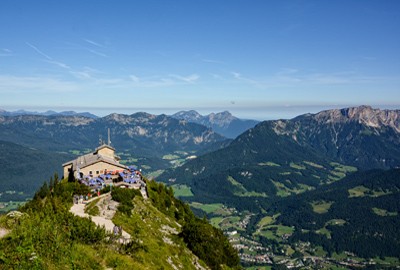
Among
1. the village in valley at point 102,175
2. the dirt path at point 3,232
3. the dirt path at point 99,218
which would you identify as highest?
the dirt path at point 3,232

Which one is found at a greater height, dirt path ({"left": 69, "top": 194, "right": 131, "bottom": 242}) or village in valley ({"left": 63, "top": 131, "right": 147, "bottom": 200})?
village in valley ({"left": 63, "top": 131, "right": 147, "bottom": 200})

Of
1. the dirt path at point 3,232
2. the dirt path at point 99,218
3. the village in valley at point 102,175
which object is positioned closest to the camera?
the dirt path at point 3,232

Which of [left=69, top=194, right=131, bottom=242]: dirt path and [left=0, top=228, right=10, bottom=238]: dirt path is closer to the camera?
[left=0, top=228, right=10, bottom=238]: dirt path

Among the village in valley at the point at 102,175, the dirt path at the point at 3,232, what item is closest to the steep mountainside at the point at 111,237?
the dirt path at the point at 3,232

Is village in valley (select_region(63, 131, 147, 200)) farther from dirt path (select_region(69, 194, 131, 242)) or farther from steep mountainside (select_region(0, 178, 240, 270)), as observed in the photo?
dirt path (select_region(69, 194, 131, 242))

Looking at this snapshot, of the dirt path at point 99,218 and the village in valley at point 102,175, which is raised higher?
the village in valley at point 102,175

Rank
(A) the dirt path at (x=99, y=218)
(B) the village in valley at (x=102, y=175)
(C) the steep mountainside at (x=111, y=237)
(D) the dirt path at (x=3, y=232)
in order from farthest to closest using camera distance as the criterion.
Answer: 1. (B) the village in valley at (x=102, y=175)
2. (A) the dirt path at (x=99, y=218)
3. (D) the dirt path at (x=3, y=232)
4. (C) the steep mountainside at (x=111, y=237)

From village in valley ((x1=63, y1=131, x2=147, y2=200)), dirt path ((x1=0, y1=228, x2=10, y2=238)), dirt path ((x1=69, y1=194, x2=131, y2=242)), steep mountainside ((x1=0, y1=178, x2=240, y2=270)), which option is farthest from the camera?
village in valley ((x1=63, y1=131, x2=147, y2=200))

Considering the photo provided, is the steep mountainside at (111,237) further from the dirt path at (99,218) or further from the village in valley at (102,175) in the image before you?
the village in valley at (102,175)

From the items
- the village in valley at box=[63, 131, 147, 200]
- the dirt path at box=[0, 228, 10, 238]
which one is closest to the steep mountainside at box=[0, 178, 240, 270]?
the dirt path at box=[0, 228, 10, 238]

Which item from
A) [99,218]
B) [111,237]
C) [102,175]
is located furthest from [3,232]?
[102,175]

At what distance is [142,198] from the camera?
237ft

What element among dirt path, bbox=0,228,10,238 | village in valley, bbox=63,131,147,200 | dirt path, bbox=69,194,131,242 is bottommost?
dirt path, bbox=69,194,131,242

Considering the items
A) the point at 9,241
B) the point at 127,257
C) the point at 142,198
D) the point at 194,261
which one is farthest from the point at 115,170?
the point at 9,241
